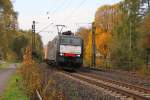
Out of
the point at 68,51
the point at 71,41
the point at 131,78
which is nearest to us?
the point at 131,78

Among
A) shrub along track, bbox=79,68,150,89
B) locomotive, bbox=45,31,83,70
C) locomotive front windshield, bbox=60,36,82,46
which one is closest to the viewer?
shrub along track, bbox=79,68,150,89

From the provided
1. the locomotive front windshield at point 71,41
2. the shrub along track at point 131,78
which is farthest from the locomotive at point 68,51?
the shrub along track at point 131,78

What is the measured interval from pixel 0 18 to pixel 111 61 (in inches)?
643

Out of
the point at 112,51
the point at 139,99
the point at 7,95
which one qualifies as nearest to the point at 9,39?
the point at 112,51

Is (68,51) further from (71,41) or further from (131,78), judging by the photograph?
(131,78)

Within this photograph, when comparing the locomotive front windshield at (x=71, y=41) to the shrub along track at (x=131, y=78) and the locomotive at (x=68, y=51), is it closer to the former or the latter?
the locomotive at (x=68, y=51)

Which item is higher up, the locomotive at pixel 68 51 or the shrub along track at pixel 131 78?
the locomotive at pixel 68 51

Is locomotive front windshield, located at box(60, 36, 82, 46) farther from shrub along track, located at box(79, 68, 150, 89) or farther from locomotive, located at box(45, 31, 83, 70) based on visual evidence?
shrub along track, located at box(79, 68, 150, 89)

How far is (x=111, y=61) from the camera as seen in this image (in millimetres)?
57812

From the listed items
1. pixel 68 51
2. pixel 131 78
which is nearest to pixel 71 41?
pixel 68 51

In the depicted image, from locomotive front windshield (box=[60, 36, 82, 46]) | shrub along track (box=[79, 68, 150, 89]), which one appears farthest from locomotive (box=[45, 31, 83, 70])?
shrub along track (box=[79, 68, 150, 89])

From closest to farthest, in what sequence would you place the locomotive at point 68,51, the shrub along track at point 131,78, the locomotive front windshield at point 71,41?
the shrub along track at point 131,78, the locomotive at point 68,51, the locomotive front windshield at point 71,41

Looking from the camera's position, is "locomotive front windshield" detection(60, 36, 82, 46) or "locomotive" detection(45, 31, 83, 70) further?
"locomotive front windshield" detection(60, 36, 82, 46)

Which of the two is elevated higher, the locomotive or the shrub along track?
the locomotive
